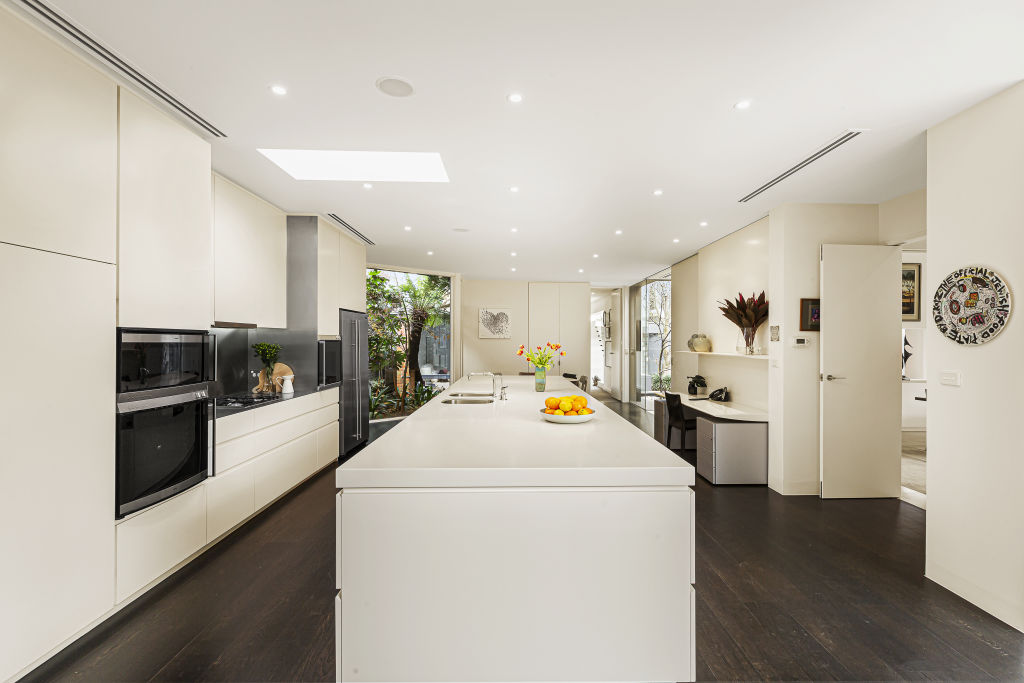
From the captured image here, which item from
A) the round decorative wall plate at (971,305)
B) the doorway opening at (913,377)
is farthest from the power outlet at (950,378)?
the doorway opening at (913,377)

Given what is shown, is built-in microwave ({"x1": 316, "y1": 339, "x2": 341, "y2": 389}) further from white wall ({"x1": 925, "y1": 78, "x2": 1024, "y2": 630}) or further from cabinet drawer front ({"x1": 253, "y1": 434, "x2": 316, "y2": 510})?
white wall ({"x1": 925, "y1": 78, "x2": 1024, "y2": 630})

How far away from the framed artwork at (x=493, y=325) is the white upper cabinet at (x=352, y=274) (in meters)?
3.35

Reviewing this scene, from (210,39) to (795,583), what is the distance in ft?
12.9

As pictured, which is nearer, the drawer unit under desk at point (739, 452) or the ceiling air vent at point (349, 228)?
the drawer unit under desk at point (739, 452)

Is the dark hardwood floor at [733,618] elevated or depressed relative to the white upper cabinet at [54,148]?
depressed

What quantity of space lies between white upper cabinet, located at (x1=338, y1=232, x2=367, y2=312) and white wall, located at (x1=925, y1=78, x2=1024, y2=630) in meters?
5.04

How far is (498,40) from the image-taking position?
1771 millimetres

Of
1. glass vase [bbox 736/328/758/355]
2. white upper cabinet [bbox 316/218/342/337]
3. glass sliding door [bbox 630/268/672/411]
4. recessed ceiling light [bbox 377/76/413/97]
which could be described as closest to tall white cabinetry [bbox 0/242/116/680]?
recessed ceiling light [bbox 377/76/413/97]

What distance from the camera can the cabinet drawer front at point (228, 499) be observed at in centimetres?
276

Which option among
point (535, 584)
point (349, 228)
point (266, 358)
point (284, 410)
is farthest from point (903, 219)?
point (266, 358)

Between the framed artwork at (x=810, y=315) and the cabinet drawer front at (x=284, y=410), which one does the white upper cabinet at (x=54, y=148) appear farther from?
the framed artwork at (x=810, y=315)

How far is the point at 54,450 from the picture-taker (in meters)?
1.78

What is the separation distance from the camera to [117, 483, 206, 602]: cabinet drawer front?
6.92 ft

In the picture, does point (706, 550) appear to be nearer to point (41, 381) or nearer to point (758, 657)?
point (758, 657)
